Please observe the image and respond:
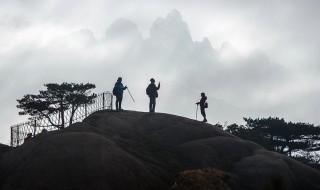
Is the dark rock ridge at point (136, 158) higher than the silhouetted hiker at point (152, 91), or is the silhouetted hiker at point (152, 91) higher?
the silhouetted hiker at point (152, 91)

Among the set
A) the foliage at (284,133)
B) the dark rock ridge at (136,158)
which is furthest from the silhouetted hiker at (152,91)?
the foliage at (284,133)

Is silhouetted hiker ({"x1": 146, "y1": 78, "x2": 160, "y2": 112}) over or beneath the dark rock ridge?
over

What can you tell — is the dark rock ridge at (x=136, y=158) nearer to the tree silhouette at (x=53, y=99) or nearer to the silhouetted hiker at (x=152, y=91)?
the silhouetted hiker at (x=152, y=91)

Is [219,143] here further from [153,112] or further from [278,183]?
[278,183]

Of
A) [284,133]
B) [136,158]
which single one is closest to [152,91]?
[136,158]

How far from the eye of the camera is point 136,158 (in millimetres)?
20312

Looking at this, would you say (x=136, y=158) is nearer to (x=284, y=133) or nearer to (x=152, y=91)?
(x=152, y=91)

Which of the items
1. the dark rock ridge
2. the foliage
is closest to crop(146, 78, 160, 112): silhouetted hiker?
the dark rock ridge

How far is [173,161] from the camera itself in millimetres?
22125

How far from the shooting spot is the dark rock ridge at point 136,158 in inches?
696

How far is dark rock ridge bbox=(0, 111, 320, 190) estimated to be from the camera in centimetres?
1767

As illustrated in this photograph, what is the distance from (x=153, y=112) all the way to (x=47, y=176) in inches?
499

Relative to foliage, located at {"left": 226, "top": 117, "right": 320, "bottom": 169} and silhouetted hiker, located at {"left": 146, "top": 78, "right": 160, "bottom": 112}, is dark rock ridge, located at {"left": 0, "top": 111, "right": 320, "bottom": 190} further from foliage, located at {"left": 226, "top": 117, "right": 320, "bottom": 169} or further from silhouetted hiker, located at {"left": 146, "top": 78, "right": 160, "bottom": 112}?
foliage, located at {"left": 226, "top": 117, "right": 320, "bottom": 169}

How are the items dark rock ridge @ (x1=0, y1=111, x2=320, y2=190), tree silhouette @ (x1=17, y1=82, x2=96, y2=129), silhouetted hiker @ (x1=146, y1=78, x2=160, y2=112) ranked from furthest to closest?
tree silhouette @ (x1=17, y1=82, x2=96, y2=129) → silhouetted hiker @ (x1=146, y1=78, x2=160, y2=112) → dark rock ridge @ (x1=0, y1=111, x2=320, y2=190)
